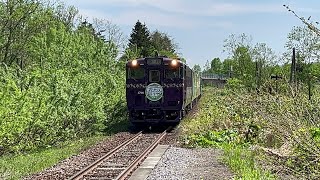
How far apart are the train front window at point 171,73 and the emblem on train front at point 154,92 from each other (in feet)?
2.05

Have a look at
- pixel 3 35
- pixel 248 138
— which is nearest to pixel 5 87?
pixel 248 138

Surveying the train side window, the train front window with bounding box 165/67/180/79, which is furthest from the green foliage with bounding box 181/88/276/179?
the train side window

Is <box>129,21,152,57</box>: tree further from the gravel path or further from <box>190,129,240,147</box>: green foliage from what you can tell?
the gravel path

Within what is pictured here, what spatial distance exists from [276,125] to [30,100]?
9358mm

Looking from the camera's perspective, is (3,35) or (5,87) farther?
(3,35)

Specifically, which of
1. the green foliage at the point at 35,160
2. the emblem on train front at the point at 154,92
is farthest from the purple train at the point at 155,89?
the green foliage at the point at 35,160

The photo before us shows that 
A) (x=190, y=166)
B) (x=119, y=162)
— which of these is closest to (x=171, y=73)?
(x=119, y=162)

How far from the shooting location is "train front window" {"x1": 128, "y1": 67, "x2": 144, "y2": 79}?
25.5 m

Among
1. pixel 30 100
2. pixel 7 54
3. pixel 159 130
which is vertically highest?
pixel 7 54

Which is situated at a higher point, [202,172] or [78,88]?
[78,88]

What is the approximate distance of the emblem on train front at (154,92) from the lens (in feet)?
82.5

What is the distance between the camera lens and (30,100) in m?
17.5

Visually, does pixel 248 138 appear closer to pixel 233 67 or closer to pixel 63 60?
pixel 63 60

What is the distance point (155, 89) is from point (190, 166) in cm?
1043
